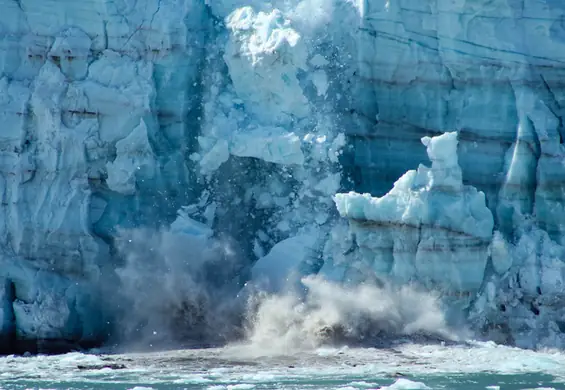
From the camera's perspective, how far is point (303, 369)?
16.6 m

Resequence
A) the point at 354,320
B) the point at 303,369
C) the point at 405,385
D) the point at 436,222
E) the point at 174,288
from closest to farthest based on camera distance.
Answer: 1. the point at 405,385
2. the point at 303,369
3. the point at 436,222
4. the point at 354,320
5. the point at 174,288

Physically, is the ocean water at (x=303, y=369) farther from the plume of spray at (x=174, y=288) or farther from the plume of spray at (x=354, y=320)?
the plume of spray at (x=174, y=288)

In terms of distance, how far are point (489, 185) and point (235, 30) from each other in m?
3.88

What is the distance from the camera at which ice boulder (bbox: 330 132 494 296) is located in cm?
1783

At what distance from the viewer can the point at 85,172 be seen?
19.2 meters

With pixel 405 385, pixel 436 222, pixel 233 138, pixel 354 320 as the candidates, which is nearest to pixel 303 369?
pixel 354 320

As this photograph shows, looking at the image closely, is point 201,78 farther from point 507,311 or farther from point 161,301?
point 507,311

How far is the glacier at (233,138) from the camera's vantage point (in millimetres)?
18625

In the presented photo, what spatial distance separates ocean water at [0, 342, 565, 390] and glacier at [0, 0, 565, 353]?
1.15 meters

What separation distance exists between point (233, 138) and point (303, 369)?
3628 mm

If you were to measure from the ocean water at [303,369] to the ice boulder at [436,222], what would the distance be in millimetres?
895

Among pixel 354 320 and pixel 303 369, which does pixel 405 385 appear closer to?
pixel 303 369

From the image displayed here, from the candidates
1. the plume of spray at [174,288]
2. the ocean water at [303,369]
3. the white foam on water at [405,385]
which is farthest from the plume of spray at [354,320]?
the white foam on water at [405,385]

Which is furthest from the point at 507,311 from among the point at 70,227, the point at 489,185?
the point at 70,227
